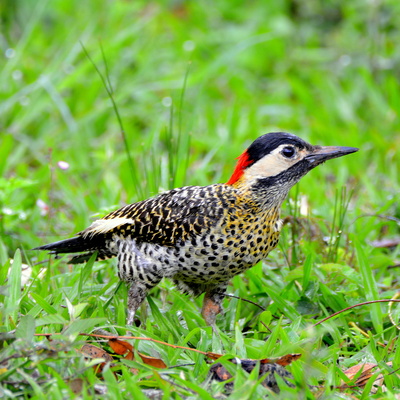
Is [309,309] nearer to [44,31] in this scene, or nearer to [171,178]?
[171,178]

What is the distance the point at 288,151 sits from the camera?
13.3 feet

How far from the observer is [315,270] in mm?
4562

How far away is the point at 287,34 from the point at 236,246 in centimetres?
620

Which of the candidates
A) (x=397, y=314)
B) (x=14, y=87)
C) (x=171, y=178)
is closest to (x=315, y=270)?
(x=397, y=314)

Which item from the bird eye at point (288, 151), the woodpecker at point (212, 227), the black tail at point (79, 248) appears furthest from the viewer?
the black tail at point (79, 248)

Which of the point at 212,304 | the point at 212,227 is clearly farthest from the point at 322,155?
the point at 212,304

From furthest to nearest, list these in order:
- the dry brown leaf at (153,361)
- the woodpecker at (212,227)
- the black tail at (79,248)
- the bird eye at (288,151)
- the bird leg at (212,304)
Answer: the black tail at (79,248), the bird leg at (212,304), the bird eye at (288,151), the woodpecker at (212,227), the dry brown leaf at (153,361)

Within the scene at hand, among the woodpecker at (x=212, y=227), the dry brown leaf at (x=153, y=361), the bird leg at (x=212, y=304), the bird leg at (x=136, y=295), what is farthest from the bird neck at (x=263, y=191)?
the dry brown leaf at (x=153, y=361)

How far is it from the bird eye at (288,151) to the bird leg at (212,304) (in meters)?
0.93

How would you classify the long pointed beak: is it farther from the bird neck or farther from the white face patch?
the bird neck

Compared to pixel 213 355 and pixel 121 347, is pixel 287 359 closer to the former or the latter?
pixel 213 355

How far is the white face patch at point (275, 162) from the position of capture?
4070mm

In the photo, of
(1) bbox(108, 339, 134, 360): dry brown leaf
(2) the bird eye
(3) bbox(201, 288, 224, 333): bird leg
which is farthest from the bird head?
(1) bbox(108, 339, 134, 360): dry brown leaf

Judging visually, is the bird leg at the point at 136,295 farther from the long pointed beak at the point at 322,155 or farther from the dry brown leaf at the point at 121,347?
the long pointed beak at the point at 322,155
